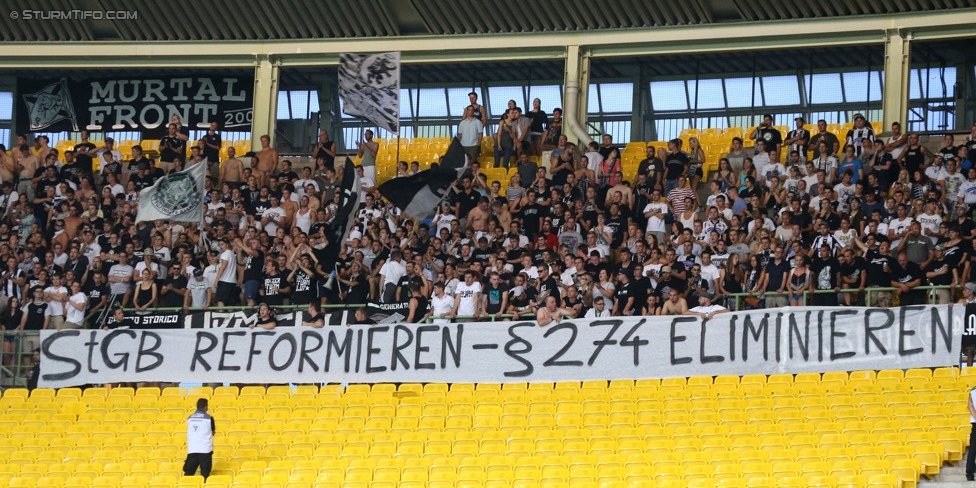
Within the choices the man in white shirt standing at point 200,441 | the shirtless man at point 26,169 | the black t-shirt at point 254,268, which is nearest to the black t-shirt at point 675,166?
the black t-shirt at point 254,268

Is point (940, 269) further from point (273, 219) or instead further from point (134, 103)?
point (134, 103)

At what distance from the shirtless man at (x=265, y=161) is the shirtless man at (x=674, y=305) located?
27.3 ft

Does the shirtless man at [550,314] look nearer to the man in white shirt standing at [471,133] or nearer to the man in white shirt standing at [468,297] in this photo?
the man in white shirt standing at [468,297]

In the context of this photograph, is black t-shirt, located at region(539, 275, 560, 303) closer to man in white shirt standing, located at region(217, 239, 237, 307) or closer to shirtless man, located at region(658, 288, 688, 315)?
shirtless man, located at region(658, 288, 688, 315)

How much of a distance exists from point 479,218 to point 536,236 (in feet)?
3.39

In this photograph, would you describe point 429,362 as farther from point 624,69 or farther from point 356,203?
point 624,69

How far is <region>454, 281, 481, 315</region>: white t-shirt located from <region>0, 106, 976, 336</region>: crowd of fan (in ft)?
0.08

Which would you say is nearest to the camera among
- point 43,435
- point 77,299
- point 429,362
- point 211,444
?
point 211,444

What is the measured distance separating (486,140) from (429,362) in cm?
827

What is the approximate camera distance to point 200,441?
15078mm

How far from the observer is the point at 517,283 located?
1877 cm

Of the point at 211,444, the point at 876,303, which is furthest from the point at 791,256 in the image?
the point at 211,444

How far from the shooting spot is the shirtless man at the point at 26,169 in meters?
24.2

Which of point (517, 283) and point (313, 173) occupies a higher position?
point (313, 173)
